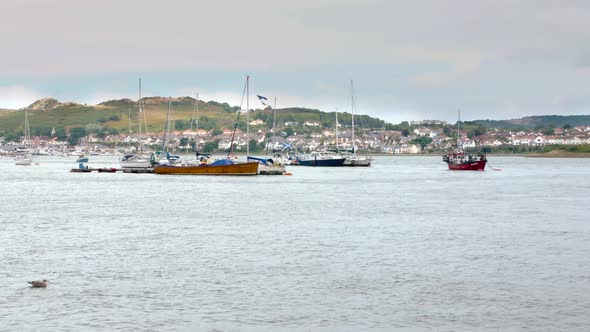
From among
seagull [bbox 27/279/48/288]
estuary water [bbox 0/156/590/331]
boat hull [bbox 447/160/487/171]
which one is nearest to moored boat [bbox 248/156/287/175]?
boat hull [bbox 447/160/487/171]

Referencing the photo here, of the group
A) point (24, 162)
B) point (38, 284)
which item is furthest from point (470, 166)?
point (38, 284)

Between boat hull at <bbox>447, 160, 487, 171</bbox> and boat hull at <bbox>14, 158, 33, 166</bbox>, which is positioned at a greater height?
boat hull at <bbox>14, 158, 33, 166</bbox>

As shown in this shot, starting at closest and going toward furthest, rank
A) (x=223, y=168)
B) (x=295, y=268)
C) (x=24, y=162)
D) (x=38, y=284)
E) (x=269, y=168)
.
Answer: (x=38, y=284) < (x=295, y=268) < (x=223, y=168) < (x=269, y=168) < (x=24, y=162)

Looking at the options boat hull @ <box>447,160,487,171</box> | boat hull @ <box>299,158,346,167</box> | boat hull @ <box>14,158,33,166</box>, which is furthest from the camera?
boat hull @ <box>14,158,33,166</box>

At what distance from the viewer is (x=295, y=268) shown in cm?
3091

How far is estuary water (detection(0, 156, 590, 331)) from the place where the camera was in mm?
22859

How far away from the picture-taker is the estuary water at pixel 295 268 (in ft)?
75.0

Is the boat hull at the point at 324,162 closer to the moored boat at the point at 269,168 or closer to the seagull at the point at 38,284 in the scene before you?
the moored boat at the point at 269,168

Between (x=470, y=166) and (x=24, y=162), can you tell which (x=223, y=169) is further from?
(x=24, y=162)

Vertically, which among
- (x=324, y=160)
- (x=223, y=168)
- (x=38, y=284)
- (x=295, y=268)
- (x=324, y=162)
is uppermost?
(x=223, y=168)

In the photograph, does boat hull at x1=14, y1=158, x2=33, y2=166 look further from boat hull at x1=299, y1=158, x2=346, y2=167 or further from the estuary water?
the estuary water

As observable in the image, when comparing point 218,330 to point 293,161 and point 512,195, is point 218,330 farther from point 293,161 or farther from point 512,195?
point 293,161

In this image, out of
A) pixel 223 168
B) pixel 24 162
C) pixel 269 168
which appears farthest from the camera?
pixel 24 162

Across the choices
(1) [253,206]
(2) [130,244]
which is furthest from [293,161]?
(2) [130,244]
